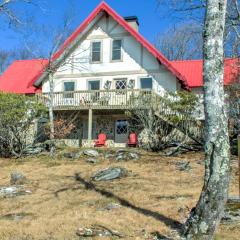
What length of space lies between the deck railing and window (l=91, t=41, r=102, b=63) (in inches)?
131

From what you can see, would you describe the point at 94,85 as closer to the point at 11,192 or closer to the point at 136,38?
the point at 136,38

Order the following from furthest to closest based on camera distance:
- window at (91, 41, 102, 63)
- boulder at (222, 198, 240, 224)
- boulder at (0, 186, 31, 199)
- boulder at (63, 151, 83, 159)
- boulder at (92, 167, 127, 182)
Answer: window at (91, 41, 102, 63), boulder at (63, 151, 83, 159), boulder at (92, 167, 127, 182), boulder at (0, 186, 31, 199), boulder at (222, 198, 240, 224)

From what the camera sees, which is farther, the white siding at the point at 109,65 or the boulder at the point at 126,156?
the white siding at the point at 109,65

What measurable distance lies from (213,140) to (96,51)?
23700 millimetres

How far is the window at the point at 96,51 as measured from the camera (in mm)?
30797

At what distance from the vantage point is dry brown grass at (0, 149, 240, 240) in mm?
9508

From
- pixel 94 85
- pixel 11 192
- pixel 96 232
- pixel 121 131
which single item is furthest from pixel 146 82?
pixel 96 232

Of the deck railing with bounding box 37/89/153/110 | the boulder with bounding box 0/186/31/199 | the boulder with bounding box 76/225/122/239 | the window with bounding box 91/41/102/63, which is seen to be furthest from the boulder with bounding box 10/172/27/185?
the window with bounding box 91/41/102/63

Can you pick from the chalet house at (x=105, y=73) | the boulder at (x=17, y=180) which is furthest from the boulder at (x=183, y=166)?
the chalet house at (x=105, y=73)

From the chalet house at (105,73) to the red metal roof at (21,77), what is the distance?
1.30 meters

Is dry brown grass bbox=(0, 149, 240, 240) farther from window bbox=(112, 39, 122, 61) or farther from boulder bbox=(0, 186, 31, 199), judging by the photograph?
window bbox=(112, 39, 122, 61)

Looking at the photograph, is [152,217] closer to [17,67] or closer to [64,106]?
[64,106]

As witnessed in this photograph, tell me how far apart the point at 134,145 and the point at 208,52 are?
19.2m

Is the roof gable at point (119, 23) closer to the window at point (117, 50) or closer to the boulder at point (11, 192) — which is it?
the window at point (117, 50)
